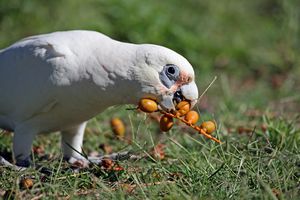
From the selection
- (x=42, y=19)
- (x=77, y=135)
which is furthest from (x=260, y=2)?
(x=77, y=135)

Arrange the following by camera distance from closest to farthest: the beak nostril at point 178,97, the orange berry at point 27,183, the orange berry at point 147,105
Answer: the orange berry at point 27,183 → the orange berry at point 147,105 → the beak nostril at point 178,97

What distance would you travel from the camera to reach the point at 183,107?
3691 mm

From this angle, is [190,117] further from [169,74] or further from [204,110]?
[204,110]

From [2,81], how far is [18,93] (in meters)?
0.18

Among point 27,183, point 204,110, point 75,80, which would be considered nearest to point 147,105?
point 75,80

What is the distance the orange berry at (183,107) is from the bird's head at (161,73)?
0.05m

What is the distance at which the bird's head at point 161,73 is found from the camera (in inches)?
143

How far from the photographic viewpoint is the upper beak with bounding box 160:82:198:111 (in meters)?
3.69

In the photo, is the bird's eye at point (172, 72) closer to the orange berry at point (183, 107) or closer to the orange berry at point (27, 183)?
the orange berry at point (183, 107)

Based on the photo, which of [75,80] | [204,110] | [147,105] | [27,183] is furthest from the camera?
[204,110]

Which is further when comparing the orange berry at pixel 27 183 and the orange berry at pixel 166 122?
the orange berry at pixel 166 122

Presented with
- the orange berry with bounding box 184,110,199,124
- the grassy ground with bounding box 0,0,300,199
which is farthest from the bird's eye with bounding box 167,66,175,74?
the grassy ground with bounding box 0,0,300,199


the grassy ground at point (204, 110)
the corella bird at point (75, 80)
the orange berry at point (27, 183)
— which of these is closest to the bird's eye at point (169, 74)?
the corella bird at point (75, 80)

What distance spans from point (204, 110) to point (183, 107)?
2371 mm
